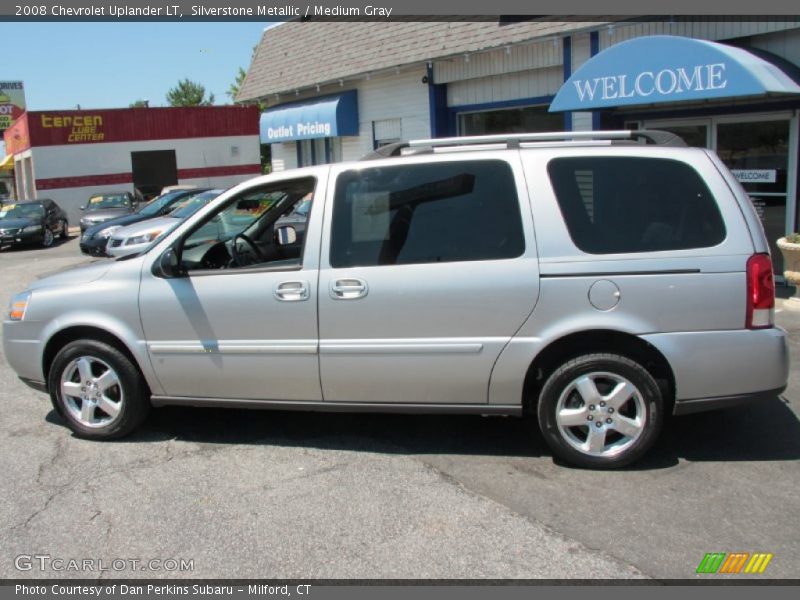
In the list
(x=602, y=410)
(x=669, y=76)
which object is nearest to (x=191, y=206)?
(x=669, y=76)

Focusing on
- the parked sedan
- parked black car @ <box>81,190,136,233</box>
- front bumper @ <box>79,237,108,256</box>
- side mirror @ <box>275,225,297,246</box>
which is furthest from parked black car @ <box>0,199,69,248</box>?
side mirror @ <box>275,225,297,246</box>

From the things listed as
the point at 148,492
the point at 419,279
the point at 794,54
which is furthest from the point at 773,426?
the point at 794,54

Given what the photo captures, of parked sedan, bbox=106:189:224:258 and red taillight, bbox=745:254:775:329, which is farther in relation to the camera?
parked sedan, bbox=106:189:224:258

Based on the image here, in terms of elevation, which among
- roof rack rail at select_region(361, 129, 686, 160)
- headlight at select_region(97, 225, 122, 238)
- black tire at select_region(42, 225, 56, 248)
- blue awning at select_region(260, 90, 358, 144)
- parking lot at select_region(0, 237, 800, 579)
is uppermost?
blue awning at select_region(260, 90, 358, 144)

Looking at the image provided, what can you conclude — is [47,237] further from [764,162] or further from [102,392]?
[764,162]

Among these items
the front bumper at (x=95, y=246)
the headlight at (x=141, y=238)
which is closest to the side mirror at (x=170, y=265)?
the headlight at (x=141, y=238)

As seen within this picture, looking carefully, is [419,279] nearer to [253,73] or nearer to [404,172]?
[404,172]

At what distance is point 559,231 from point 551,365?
0.80 m

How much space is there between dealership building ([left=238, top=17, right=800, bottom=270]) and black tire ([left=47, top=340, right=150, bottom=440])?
6751 millimetres

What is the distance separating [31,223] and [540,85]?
1751cm

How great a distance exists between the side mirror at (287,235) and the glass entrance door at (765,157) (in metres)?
6.87

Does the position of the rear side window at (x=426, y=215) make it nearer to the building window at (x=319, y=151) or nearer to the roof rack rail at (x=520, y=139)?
the roof rack rail at (x=520, y=139)

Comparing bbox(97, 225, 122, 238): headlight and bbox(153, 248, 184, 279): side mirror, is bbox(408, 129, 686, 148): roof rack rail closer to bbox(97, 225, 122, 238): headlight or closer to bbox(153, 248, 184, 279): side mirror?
bbox(153, 248, 184, 279): side mirror

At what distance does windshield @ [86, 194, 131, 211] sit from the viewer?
2670 centimetres
